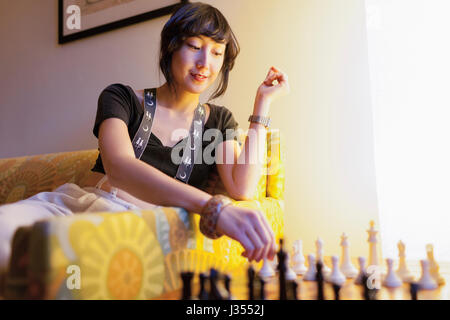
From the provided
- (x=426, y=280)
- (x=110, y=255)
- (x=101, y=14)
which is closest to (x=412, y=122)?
(x=426, y=280)

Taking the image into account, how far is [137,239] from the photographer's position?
556 mm

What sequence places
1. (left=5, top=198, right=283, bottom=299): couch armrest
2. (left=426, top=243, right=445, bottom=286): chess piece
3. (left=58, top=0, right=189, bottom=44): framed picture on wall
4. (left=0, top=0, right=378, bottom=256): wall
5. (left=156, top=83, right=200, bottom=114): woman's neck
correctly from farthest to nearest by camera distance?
(left=58, top=0, right=189, bottom=44): framed picture on wall < (left=0, top=0, right=378, bottom=256): wall < (left=156, top=83, right=200, bottom=114): woman's neck < (left=426, top=243, right=445, bottom=286): chess piece < (left=5, top=198, right=283, bottom=299): couch armrest

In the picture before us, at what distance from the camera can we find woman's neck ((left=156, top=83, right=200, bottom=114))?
126 cm

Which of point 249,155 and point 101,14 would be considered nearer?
point 249,155

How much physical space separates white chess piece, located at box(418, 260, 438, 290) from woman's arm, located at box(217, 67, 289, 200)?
551 mm

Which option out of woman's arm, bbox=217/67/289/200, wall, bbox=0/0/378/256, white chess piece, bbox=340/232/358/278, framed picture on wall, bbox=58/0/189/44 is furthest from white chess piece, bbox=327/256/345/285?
framed picture on wall, bbox=58/0/189/44

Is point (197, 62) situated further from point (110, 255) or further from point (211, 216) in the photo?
point (110, 255)

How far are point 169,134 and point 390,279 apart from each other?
31.3 inches

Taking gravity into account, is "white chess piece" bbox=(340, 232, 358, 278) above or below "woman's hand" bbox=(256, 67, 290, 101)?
below

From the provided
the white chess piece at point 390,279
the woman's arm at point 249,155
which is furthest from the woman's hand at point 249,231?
the woman's arm at point 249,155

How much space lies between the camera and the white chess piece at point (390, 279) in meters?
0.64

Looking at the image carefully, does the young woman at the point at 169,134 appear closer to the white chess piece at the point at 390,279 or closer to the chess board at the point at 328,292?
the chess board at the point at 328,292

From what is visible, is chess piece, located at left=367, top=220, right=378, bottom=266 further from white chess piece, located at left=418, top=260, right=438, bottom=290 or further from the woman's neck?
the woman's neck

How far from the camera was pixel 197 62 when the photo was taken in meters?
1.15
